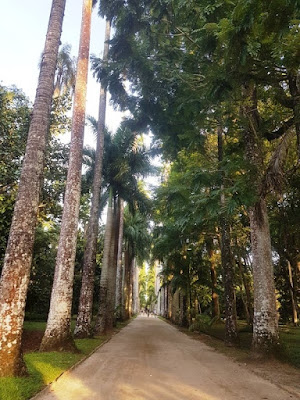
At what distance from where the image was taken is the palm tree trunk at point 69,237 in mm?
9352

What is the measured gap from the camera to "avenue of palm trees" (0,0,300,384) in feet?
20.2

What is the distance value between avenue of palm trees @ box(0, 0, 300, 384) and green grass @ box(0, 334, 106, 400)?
366 millimetres

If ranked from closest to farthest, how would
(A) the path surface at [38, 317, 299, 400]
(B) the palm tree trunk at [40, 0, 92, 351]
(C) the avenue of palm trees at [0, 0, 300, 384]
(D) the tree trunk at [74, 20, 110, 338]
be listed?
1. (A) the path surface at [38, 317, 299, 400]
2. (C) the avenue of palm trees at [0, 0, 300, 384]
3. (B) the palm tree trunk at [40, 0, 92, 351]
4. (D) the tree trunk at [74, 20, 110, 338]

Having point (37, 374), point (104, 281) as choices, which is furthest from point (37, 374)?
point (104, 281)

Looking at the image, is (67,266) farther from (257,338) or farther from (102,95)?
(102,95)

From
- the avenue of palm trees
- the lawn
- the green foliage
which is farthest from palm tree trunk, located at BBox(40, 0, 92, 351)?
the green foliage

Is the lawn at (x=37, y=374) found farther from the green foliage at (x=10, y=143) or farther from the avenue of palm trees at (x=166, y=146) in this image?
the green foliage at (x=10, y=143)

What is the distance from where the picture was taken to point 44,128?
7.36 meters

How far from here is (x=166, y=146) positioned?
40.1ft

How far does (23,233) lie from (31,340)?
9.17 metres

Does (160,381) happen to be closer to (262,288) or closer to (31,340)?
(262,288)

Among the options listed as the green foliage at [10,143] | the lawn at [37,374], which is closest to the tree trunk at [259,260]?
the lawn at [37,374]

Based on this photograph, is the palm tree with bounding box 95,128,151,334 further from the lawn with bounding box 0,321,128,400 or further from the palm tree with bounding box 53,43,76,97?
the lawn with bounding box 0,321,128,400

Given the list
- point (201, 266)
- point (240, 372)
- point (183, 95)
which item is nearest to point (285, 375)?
point (240, 372)
